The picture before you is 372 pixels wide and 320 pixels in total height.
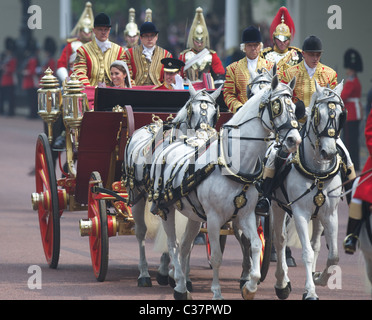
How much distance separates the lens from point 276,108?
7336 mm

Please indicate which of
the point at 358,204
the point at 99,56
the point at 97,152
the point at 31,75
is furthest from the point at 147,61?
the point at 31,75

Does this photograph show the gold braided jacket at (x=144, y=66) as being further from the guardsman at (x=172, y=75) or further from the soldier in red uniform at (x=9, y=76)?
the soldier in red uniform at (x=9, y=76)

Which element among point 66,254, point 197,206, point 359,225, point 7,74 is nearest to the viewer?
point 359,225

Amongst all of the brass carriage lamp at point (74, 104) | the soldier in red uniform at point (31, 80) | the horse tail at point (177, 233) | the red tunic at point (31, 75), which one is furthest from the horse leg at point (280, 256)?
the red tunic at point (31, 75)

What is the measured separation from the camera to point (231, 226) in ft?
29.1

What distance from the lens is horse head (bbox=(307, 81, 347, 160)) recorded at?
7641 mm

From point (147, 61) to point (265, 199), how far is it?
2921 mm

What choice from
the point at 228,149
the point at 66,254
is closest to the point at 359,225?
the point at 228,149

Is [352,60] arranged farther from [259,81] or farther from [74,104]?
[259,81]

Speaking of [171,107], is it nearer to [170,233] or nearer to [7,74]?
[170,233]

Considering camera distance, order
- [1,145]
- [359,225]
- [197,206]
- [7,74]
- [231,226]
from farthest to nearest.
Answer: [7,74], [1,145], [231,226], [197,206], [359,225]

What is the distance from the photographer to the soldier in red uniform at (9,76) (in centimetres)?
2911

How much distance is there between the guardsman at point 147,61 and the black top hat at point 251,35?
1123 millimetres

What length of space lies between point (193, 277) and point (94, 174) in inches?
51.2
